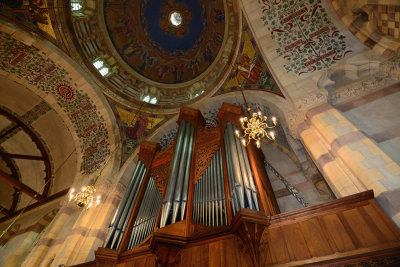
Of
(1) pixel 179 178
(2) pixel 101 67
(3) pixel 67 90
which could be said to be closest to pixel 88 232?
(1) pixel 179 178

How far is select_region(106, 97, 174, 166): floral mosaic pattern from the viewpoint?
7828 mm

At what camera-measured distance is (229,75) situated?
7406 mm

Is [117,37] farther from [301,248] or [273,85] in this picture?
[301,248]

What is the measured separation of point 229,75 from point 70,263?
6.64 meters

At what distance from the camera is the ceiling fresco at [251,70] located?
6007mm

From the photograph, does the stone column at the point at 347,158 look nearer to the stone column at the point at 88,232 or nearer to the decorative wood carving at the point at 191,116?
the decorative wood carving at the point at 191,116

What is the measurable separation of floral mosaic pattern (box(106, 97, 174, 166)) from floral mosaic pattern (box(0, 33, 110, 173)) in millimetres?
570

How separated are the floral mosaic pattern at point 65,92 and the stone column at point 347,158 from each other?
6378mm

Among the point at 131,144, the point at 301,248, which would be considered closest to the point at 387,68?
the point at 301,248

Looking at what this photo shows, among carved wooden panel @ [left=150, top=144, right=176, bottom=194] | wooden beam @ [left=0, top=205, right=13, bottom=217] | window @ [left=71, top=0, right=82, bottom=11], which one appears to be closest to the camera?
carved wooden panel @ [left=150, top=144, right=176, bottom=194]

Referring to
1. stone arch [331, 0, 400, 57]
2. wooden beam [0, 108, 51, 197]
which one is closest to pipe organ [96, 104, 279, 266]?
stone arch [331, 0, 400, 57]

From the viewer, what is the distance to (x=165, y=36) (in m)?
10.3

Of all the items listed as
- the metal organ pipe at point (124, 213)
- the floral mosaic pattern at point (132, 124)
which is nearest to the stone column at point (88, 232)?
the metal organ pipe at point (124, 213)

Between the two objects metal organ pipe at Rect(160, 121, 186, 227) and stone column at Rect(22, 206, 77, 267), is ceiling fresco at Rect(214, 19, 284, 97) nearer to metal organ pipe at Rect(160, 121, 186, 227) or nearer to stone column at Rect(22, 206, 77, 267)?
metal organ pipe at Rect(160, 121, 186, 227)
